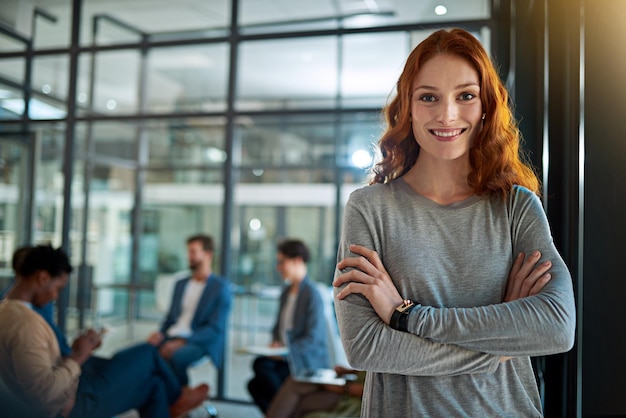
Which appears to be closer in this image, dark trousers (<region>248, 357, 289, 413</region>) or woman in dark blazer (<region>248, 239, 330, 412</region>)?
woman in dark blazer (<region>248, 239, 330, 412</region>)

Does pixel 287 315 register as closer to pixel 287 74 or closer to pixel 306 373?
pixel 306 373

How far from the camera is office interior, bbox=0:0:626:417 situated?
5277mm

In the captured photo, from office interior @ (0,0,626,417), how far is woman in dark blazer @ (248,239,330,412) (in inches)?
29.8

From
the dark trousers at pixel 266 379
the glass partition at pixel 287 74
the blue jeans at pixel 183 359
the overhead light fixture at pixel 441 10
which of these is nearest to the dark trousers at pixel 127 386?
the blue jeans at pixel 183 359

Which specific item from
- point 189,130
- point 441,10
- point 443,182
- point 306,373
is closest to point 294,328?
point 306,373

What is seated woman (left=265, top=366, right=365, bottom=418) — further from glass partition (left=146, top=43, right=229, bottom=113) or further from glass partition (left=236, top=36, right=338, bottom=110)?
glass partition (left=146, top=43, right=229, bottom=113)

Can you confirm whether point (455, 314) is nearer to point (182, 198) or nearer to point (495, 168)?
point (495, 168)

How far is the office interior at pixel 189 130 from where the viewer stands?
528 centimetres

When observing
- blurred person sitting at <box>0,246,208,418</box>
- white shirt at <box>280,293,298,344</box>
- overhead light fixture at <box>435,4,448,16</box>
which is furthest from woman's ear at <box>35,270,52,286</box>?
overhead light fixture at <box>435,4,448,16</box>

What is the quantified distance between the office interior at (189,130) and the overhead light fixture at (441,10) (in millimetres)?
24

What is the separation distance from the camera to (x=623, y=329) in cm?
147

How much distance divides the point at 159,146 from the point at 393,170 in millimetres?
5377

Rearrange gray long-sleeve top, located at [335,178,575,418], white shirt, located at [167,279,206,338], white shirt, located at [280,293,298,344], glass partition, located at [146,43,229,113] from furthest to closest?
glass partition, located at [146,43,229,113]
white shirt, located at [167,279,206,338]
white shirt, located at [280,293,298,344]
gray long-sleeve top, located at [335,178,575,418]

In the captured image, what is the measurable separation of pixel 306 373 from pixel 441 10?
117 inches
